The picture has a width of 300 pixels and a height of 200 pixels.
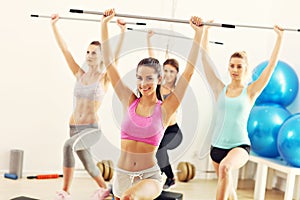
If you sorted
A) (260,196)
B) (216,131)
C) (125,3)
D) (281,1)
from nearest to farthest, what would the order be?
1. (216,131)
2. (260,196)
3. (125,3)
4. (281,1)

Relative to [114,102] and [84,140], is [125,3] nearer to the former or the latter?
[84,140]

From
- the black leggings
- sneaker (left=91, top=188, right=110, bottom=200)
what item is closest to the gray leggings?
sneaker (left=91, top=188, right=110, bottom=200)

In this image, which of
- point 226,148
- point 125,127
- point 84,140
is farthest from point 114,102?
point 226,148

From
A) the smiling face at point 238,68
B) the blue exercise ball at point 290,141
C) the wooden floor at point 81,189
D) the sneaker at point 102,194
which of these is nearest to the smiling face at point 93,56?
the smiling face at point 238,68

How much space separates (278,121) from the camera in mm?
4766

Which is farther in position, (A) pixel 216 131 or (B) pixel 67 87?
(B) pixel 67 87

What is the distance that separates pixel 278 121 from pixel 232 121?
0.94 meters

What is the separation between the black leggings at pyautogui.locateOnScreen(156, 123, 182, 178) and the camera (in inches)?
137

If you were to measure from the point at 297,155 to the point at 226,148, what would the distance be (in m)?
0.82

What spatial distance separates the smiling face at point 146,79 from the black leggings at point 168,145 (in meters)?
0.47

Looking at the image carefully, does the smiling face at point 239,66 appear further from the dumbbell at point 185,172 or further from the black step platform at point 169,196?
the dumbbell at point 185,172

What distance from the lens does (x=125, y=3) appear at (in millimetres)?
5359

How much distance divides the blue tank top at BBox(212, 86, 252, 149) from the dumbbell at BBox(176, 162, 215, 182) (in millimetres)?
1261

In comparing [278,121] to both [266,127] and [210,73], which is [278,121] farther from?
[210,73]
